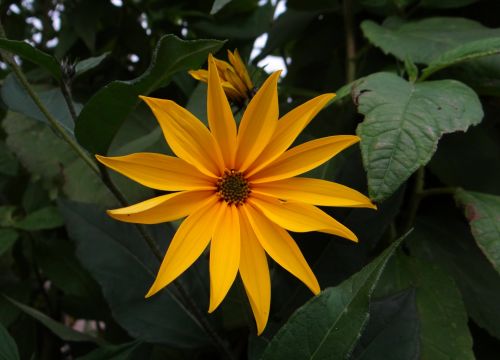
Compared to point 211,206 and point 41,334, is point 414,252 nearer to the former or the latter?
point 211,206

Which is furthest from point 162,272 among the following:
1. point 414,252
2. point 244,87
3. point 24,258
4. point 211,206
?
point 24,258

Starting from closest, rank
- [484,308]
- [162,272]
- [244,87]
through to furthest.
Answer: [162,272] < [244,87] < [484,308]

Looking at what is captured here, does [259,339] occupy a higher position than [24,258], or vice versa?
[24,258]

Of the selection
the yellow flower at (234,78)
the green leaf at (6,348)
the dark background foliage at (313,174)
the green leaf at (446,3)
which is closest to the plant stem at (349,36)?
the dark background foliage at (313,174)

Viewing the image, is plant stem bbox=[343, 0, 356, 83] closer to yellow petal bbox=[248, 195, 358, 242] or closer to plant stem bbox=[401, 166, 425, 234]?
plant stem bbox=[401, 166, 425, 234]

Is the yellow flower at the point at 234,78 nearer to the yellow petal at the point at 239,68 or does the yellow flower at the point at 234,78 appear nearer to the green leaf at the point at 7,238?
the yellow petal at the point at 239,68

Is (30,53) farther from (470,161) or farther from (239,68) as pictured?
(470,161)
